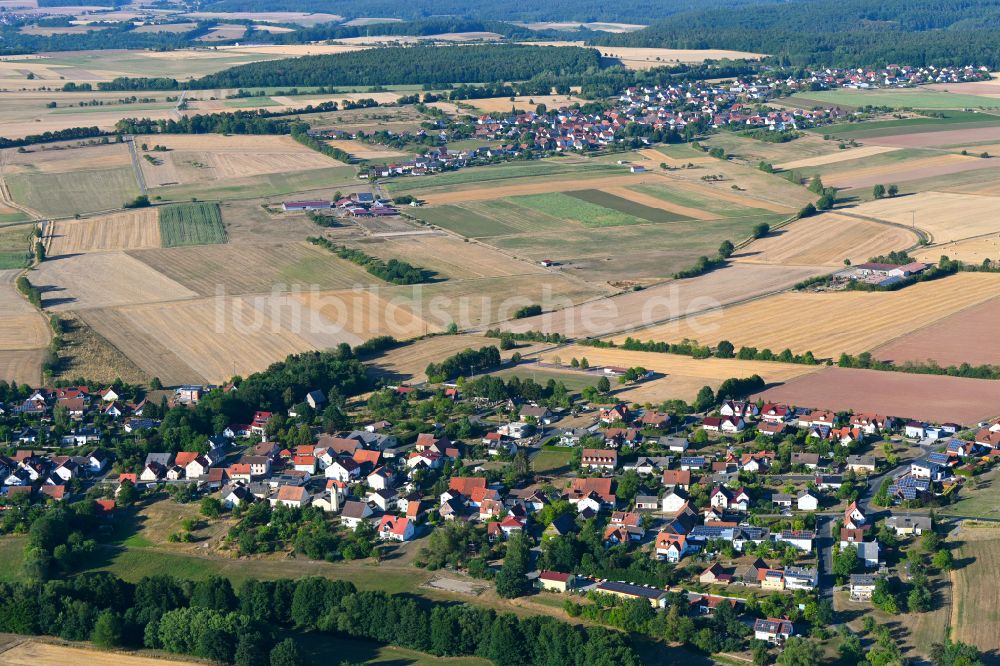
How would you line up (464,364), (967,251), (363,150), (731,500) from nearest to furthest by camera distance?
(731,500), (464,364), (967,251), (363,150)

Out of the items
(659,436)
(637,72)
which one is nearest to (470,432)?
(659,436)

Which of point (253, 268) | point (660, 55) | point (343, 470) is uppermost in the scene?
point (660, 55)

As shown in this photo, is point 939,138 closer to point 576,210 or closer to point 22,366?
point 576,210

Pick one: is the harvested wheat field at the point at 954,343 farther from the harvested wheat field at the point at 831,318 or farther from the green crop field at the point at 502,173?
the green crop field at the point at 502,173

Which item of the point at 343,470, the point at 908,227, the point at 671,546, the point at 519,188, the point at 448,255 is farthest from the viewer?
the point at 519,188

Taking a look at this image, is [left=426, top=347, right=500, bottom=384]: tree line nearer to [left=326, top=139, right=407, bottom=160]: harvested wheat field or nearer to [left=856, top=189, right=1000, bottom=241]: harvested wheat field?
[left=856, top=189, right=1000, bottom=241]: harvested wheat field

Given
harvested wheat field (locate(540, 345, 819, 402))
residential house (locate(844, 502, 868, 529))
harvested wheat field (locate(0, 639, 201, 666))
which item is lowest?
harvested wheat field (locate(0, 639, 201, 666))

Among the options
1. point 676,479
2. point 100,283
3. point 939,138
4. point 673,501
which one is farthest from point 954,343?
point 939,138

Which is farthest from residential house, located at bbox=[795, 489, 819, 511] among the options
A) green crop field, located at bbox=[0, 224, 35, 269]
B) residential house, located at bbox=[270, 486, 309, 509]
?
green crop field, located at bbox=[0, 224, 35, 269]
